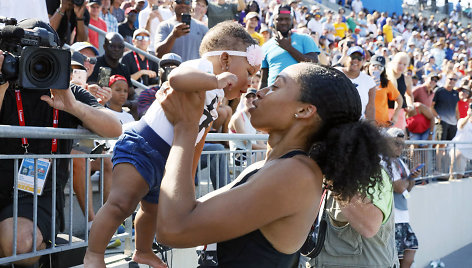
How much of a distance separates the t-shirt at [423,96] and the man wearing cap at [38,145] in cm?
838

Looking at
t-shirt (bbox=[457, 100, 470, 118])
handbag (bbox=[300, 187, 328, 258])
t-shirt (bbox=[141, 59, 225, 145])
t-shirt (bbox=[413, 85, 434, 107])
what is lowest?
handbag (bbox=[300, 187, 328, 258])

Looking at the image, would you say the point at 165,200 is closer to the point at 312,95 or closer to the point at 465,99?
the point at 312,95

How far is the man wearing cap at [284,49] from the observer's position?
657cm

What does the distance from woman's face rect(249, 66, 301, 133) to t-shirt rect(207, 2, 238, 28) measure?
6683 millimetres

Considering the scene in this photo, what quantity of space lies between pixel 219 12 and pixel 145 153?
661 cm

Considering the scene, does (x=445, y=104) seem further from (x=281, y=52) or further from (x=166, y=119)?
(x=166, y=119)

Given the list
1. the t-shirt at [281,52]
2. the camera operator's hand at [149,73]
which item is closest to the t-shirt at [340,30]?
the camera operator's hand at [149,73]

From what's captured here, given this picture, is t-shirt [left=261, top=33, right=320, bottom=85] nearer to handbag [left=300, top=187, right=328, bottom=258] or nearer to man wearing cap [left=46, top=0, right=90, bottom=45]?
man wearing cap [left=46, top=0, right=90, bottom=45]

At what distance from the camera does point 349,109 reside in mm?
2264

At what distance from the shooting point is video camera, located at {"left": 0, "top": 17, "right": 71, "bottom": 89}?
9.07ft

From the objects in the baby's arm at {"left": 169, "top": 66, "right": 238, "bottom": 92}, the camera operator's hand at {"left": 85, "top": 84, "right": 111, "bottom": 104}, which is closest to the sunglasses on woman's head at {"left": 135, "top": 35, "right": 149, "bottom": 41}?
the camera operator's hand at {"left": 85, "top": 84, "right": 111, "bottom": 104}

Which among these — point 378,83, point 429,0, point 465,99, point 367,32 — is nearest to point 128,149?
point 378,83

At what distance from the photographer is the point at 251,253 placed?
2.10 metres

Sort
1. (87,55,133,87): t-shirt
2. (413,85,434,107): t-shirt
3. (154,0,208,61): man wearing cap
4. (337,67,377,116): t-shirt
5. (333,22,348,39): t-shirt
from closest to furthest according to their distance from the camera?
(87,55,133,87): t-shirt < (154,0,208,61): man wearing cap < (337,67,377,116): t-shirt < (413,85,434,107): t-shirt < (333,22,348,39): t-shirt
